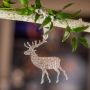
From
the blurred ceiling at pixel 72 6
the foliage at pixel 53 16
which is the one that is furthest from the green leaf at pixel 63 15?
the blurred ceiling at pixel 72 6

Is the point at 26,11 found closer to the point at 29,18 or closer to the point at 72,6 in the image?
the point at 29,18

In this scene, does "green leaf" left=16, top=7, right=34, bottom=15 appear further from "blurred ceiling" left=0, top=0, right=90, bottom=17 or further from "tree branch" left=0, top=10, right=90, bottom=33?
"blurred ceiling" left=0, top=0, right=90, bottom=17

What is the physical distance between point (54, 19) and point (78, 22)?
6 centimetres

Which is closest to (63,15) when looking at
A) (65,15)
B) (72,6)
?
(65,15)

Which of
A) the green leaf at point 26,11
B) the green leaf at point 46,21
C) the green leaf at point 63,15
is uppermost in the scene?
the green leaf at point 26,11

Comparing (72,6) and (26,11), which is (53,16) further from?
(72,6)

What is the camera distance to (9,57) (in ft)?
5.97

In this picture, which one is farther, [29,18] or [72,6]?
[72,6]

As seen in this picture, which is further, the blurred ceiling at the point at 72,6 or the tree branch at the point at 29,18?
the blurred ceiling at the point at 72,6

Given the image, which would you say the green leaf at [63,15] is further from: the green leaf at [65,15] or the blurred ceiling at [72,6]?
the blurred ceiling at [72,6]

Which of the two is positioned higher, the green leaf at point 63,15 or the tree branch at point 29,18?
the green leaf at point 63,15

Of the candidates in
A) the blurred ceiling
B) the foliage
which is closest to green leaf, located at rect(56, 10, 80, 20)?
the foliage

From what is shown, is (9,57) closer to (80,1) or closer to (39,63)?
(80,1)

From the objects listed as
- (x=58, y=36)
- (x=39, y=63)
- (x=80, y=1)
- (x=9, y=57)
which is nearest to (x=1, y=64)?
(x=9, y=57)
